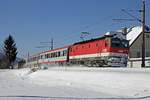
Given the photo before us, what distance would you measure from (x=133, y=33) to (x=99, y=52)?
47542 mm

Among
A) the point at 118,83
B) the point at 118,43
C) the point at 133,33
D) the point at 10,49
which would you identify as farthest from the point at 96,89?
the point at 10,49

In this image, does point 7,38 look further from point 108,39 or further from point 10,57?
point 108,39

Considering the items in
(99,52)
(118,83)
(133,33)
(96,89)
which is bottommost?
(96,89)

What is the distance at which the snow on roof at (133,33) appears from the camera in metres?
84.6

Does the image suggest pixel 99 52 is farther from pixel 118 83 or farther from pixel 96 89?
pixel 118 83

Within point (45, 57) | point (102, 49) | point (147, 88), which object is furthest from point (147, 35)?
point (147, 88)

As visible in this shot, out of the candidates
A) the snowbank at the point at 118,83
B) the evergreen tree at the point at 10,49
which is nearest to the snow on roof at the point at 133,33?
the evergreen tree at the point at 10,49

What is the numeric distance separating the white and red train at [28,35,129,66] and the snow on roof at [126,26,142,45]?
3208cm

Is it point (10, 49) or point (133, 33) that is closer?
point (133, 33)

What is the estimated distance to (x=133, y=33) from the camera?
88.9 m

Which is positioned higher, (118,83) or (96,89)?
(118,83)

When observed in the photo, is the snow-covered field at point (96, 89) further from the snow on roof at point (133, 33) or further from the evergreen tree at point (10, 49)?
the evergreen tree at point (10, 49)

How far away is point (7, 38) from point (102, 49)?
3057 inches

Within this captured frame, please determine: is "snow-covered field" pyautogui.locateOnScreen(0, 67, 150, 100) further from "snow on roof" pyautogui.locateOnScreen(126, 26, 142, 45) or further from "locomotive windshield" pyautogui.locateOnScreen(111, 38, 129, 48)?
"snow on roof" pyautogui.locateOnScreen(126, 26, 142, 45)
